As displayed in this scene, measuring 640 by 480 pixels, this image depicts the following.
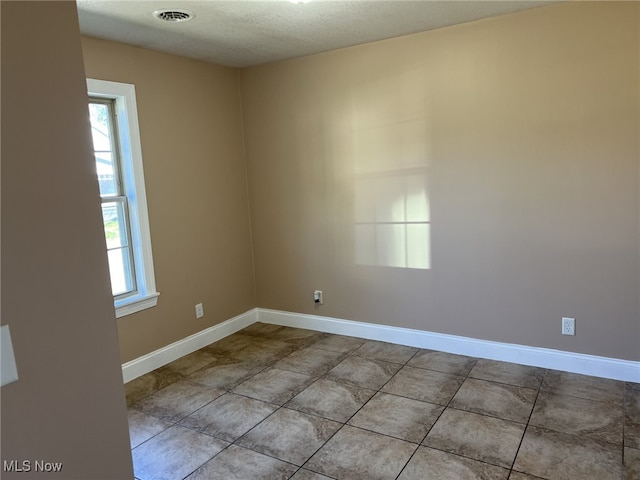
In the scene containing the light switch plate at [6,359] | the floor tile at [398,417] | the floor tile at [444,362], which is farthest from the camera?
the floor tile at [444,362]

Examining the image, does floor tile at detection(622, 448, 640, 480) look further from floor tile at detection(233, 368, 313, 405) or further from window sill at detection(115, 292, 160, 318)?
window sill at detection(115, 292, 160, 318)

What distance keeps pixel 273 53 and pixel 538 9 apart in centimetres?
193

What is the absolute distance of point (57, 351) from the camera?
3.01ft

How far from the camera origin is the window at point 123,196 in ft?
10.4

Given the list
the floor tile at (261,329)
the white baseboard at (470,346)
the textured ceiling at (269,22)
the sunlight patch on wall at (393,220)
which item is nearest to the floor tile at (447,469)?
the white baseboard at (470,346)

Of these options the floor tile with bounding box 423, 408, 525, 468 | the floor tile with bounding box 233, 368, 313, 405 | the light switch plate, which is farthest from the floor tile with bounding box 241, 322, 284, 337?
the light switch plate

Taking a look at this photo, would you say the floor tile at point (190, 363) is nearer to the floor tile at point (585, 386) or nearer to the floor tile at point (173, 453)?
the floor tile at point (173, 453)

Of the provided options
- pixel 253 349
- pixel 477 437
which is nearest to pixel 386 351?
pixel 253 349

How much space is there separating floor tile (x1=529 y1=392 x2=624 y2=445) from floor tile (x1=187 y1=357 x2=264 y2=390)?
75.3 inches

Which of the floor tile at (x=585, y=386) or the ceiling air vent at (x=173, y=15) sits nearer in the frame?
the ceiling air vent at (x=173, y=15)

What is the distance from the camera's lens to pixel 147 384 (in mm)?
3229

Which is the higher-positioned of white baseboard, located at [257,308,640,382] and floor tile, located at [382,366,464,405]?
white baseboard, located at [257,308,640,382]

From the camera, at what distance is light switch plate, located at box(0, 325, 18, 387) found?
82 cm

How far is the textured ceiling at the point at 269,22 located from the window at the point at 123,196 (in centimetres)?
46
